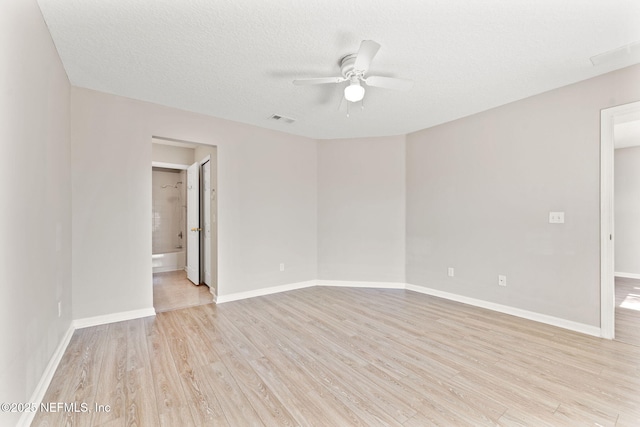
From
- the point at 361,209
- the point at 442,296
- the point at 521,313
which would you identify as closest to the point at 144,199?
the point at 361,209

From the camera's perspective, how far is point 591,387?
1869mm

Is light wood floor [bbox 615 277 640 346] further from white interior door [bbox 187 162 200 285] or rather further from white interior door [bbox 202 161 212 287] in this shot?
white interior door [bbox 187 162 200 285]

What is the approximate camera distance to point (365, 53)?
194cm

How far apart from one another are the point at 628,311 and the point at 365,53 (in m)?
4.24

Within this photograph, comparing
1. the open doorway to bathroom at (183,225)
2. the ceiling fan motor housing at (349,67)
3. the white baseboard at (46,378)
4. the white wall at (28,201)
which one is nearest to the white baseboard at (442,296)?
the open doorway to bathroom at (183,225)

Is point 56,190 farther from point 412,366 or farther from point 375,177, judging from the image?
point 375,177

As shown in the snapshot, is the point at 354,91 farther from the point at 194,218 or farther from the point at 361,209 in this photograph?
the point at 194,218

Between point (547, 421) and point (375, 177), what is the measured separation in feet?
11.6

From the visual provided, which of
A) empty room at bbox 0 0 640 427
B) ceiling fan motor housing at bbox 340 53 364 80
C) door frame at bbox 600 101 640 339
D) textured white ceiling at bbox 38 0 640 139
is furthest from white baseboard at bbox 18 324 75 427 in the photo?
door frame at bbox 600 101 640 339

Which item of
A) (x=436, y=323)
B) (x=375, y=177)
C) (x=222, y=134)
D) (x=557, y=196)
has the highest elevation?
(x=222, y=134)

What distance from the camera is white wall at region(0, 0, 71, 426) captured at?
1.35m

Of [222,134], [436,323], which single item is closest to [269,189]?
[222,134]

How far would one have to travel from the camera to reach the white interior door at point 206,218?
164 inches

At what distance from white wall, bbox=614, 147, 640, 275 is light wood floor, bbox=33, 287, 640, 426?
3.89 meters
